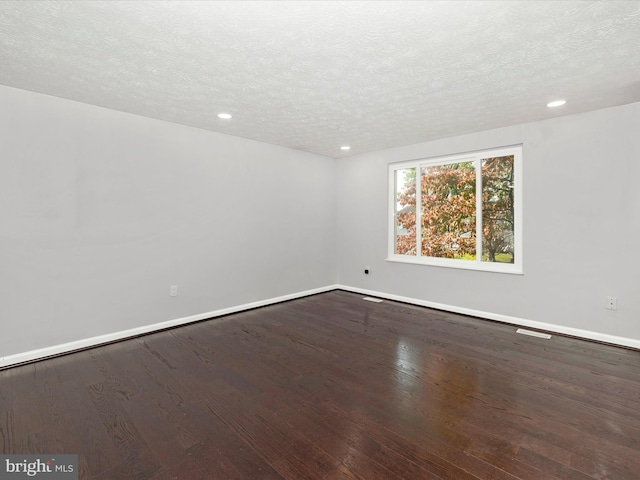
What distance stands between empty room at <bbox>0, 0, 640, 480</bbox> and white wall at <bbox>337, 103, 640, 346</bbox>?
21mm

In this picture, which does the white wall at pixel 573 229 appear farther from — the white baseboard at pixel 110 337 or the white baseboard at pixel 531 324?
the white baseboard at pixel 110 337

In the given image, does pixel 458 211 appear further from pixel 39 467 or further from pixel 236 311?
pixel 39 467

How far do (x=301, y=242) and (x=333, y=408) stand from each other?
3293 mm

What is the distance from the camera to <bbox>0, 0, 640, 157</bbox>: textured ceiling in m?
1.74

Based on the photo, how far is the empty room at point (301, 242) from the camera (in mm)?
1736

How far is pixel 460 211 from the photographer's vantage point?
436 centimetres

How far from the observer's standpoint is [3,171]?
2652 mm

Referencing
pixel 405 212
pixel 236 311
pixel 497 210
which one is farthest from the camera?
pixel 405 212

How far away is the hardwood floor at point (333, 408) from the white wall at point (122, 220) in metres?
0.47

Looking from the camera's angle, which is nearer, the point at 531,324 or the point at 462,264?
the point at 531,324

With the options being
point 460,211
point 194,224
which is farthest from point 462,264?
point 194,224

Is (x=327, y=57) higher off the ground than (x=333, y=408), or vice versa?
(x=327, y=57)

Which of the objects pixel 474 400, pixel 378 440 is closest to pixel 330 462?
pixel 378 440

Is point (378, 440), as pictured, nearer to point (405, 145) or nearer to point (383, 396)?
point (383, 396)
